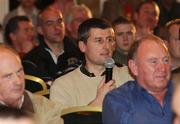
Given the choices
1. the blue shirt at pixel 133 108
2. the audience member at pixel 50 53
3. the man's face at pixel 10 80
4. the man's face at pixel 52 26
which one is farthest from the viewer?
the man's face at pixel 52 26

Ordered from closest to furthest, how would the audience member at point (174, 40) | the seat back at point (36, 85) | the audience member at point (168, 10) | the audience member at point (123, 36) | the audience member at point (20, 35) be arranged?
the seat back at point (36, 85) < the audience member at point (174, 40) < the audience member at point (123, 36) < the audience member at point (20, 35) < the audience member at point (168, 10)

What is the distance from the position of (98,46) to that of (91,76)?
0.31 metres

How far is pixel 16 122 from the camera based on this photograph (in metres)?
1.97

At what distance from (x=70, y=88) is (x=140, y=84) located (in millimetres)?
707

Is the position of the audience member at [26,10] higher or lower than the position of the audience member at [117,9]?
higher

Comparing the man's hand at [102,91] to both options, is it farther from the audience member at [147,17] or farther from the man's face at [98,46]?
the audience member at [147,17]

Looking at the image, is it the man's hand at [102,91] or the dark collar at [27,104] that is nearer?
the dark collar at [27,104]

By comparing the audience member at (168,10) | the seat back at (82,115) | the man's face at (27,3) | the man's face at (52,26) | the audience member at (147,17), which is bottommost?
the audience member at (168,10)

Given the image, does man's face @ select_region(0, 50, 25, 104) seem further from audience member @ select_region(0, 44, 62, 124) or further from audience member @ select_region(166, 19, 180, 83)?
Answer: audience member @ select_region(166, 19, 180, 83)

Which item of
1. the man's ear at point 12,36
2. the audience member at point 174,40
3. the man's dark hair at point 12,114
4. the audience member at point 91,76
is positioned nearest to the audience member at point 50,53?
the man's ear at point 12,36

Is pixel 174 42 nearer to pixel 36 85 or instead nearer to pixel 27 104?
pixel 36 85

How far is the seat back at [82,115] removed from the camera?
150 inches

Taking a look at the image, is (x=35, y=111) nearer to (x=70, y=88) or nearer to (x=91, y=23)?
(x=70, y=88)

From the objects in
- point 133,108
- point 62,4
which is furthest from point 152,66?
point 62,4
